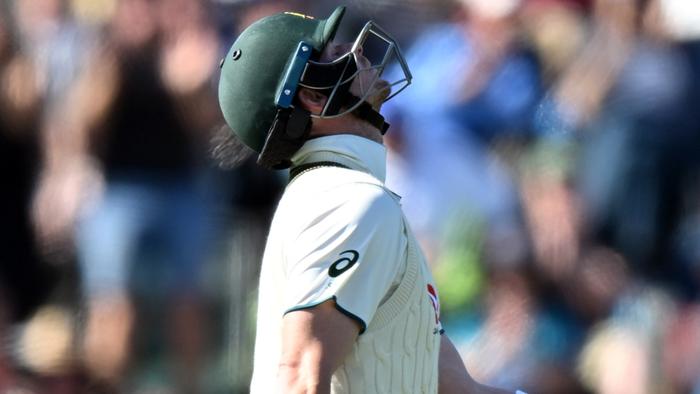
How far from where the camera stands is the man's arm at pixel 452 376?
3.50 meters

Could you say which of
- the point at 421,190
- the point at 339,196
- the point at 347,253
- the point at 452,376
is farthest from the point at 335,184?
the point at 421,190

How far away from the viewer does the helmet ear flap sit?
326 cm

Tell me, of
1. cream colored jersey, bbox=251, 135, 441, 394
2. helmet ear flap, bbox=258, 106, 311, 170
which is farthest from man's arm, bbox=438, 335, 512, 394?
helmet ear flap, bbox=258, 106, 311, 170

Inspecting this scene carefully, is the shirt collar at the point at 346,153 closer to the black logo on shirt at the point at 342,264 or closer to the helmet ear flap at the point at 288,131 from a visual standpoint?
the helmet ear flap at the point at 288,131

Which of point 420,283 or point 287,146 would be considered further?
point 287,146

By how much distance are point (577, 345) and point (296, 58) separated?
8.58 feet

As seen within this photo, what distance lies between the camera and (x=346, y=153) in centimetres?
322

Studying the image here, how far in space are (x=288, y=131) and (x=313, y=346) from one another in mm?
662

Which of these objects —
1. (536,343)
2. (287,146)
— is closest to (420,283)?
(287,146)

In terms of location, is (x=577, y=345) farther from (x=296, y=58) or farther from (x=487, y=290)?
(x=296, y=58)

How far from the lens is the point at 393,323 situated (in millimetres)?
2992

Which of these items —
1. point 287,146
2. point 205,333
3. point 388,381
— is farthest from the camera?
point 205,333

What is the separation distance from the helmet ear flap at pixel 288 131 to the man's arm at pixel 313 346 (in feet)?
1.88

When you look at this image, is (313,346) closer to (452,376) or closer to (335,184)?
(335,184)
